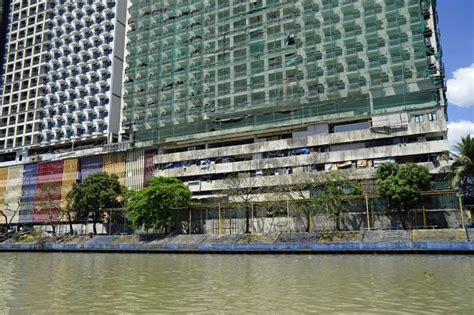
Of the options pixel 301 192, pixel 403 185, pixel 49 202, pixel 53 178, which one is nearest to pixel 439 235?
pixel 403 185

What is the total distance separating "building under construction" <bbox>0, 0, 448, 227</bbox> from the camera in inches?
2203

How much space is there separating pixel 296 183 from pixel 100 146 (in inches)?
1523

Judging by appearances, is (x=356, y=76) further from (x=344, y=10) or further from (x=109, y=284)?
(x=109, y=284)

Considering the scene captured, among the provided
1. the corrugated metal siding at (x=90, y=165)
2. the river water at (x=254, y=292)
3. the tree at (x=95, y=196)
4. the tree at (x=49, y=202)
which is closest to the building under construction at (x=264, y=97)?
the corrugated metal siding at (x=90, y=165)

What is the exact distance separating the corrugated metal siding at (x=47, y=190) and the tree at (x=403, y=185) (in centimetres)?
5180

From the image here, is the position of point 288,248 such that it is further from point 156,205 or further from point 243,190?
point 156,205

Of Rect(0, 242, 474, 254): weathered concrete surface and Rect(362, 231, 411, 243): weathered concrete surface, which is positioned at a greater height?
Rect(362, 231, 411, 243): weathered concrete surface

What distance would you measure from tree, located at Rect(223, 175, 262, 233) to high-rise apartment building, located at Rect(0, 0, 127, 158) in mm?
31125

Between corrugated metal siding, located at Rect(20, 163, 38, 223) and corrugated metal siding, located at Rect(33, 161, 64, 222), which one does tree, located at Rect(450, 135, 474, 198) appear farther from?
corrugated metal siding, located at Rect(20, 163, 38, 223)

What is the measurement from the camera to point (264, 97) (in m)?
65.6

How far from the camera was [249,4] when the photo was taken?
70750mm

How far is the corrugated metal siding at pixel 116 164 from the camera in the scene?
72125 mm

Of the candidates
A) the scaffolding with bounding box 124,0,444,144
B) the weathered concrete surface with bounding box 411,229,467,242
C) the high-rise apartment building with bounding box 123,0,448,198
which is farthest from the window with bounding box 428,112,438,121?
the weathered concrete surface with bounding box 411,229,467,242

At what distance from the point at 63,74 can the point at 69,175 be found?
916 inches
